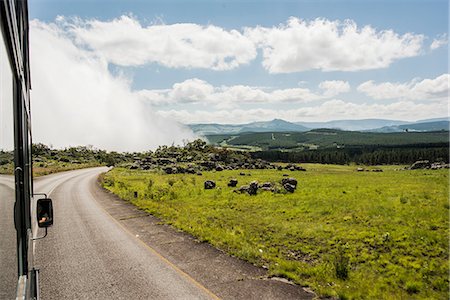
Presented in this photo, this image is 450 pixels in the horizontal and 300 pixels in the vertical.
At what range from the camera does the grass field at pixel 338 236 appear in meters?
10.5

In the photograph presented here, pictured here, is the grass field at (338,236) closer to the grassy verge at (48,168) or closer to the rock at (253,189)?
the rock at (253,189)

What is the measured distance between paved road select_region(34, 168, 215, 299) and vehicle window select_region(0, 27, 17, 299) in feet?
23.6

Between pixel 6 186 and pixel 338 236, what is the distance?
614 inches

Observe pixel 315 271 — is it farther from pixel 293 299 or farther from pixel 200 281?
pixel 200 281

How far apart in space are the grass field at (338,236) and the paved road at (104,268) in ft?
9.56

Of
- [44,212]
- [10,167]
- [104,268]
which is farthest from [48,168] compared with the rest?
[10,167]

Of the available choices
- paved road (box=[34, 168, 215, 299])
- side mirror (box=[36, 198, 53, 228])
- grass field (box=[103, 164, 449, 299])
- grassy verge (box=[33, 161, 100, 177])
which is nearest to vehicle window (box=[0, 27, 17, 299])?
side mirror (box=[36, 198, 53, 228])

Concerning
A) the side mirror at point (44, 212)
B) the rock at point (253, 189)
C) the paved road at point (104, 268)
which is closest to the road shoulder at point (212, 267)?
the paved road at point (104, 268)

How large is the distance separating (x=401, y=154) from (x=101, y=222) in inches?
5146

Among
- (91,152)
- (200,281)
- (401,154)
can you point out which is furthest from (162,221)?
(401,154)

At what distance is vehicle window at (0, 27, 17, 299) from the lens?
219cm

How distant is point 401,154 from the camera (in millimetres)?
126500

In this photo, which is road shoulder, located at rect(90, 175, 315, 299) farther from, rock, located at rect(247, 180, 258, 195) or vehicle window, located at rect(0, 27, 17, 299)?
rock, located at rect(247, 180, 258, 195)

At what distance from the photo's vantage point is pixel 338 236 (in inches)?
624
